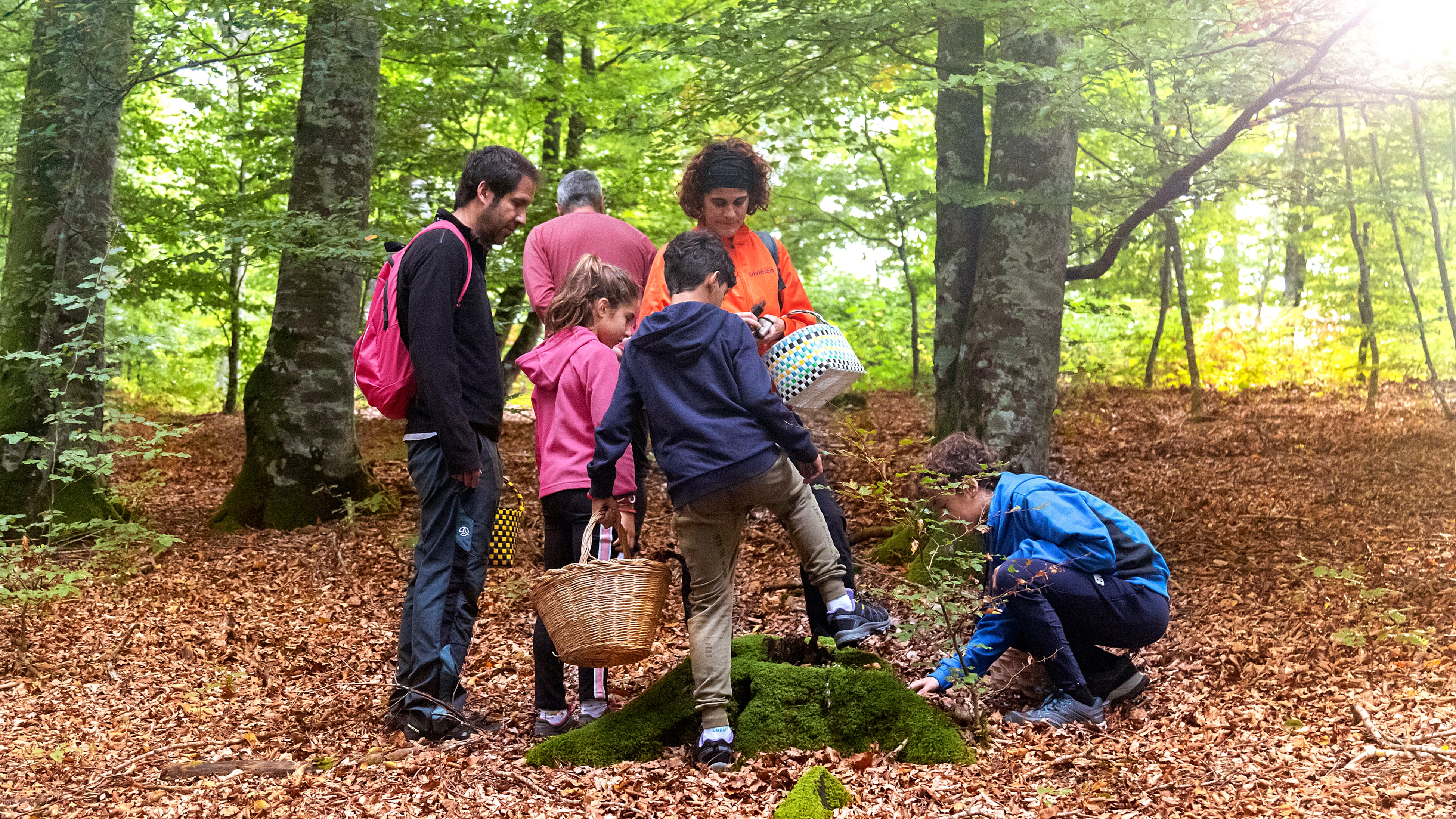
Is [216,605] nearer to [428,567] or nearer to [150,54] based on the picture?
[428,567]

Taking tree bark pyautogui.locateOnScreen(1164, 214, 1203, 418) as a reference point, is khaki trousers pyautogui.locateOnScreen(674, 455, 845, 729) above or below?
below

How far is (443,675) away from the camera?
12.0 ft

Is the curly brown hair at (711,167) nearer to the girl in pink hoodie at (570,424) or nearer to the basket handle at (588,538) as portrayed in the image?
the girl in pink hoodie at (570,424)

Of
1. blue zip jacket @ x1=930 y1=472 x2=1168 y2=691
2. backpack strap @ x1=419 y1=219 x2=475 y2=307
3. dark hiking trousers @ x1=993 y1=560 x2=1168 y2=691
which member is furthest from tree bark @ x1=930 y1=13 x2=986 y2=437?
backpack strap @ x1=419 y1=219 x2=475 y2=307

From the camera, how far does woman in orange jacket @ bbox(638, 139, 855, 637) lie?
12.3 ft

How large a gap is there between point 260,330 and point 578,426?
19.5m

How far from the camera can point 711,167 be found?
151 inches

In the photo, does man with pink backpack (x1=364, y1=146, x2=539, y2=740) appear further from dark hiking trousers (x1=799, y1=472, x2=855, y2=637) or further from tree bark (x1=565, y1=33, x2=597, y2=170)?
tree bark (x1=565, y1=33, x2=597, y2=170)

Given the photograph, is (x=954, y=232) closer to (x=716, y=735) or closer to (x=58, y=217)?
(x=716, y=735)

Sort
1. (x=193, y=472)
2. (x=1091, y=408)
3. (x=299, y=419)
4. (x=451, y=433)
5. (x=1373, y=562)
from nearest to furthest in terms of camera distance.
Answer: (x=451, y=433), (x=1373, y=562), (x=299, y=419), (x=193, y=472), (x=1091, y=408)

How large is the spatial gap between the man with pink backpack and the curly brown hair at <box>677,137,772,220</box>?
64 centimetres

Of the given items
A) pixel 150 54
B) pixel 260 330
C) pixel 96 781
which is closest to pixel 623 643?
pixel 96 781

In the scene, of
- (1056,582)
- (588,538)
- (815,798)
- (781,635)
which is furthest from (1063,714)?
(588,538)

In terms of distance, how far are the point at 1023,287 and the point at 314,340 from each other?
206 inches
